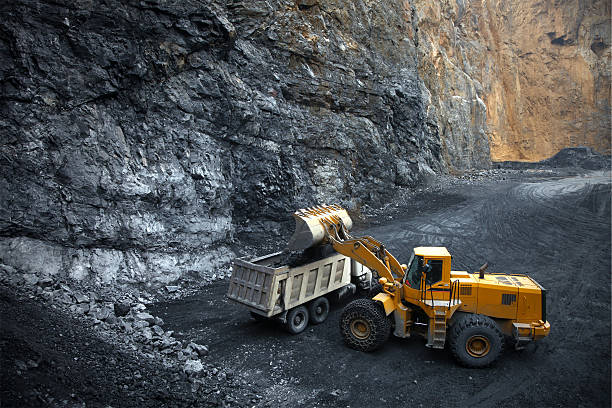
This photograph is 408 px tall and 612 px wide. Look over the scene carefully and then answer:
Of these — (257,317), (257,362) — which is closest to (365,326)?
(257,362)

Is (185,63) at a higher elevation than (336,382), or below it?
higher

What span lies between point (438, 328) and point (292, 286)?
9.63 ft

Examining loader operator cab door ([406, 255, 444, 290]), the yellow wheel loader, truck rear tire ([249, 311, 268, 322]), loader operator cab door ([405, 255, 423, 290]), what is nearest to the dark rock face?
truck rear tire ([249, 311, 268, 322])

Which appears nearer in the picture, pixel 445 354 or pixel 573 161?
pixel 445 354

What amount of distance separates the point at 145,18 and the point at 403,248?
1188 cm

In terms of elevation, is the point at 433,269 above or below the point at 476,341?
above

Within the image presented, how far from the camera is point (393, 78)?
73.8 feet

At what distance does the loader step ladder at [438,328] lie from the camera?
271 inches

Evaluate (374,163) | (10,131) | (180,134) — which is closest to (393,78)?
(374,163)

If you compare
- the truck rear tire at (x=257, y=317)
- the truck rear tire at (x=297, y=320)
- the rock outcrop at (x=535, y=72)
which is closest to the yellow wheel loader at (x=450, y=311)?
the truck rear tire at (x=297, y=320)

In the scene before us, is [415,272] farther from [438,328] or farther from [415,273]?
[438,328]

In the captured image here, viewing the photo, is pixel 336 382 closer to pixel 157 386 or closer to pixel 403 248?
pixel 157 386

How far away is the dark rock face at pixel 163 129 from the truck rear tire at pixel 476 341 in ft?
25.9

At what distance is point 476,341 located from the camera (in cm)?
680
